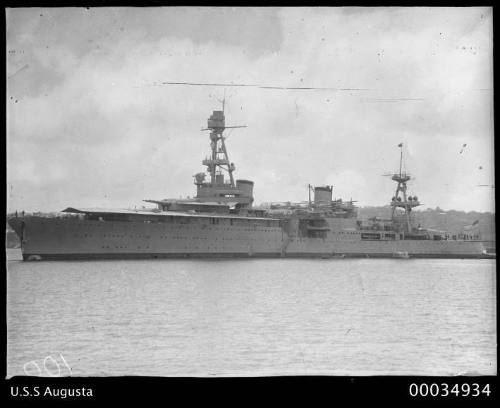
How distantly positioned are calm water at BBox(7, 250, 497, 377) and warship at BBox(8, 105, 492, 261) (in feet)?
32.5

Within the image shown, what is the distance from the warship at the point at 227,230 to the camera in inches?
1722

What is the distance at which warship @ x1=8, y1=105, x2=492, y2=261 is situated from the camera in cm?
4375

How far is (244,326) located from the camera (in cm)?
1859

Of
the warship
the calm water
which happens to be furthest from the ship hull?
the calm water

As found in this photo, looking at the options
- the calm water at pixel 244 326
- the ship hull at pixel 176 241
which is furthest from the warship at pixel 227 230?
the calm water at pixel 244 326

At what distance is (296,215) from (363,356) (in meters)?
43.9

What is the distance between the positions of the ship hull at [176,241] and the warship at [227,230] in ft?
0.20

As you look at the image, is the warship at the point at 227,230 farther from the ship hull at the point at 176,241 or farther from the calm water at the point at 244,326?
the calm water at the point at 244,326

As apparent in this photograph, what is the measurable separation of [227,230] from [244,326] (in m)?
32.7

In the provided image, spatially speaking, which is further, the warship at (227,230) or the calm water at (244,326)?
the warship at (227,230)

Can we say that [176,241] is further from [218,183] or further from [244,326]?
[244,326]

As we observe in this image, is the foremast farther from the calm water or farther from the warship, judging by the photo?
the calm water
